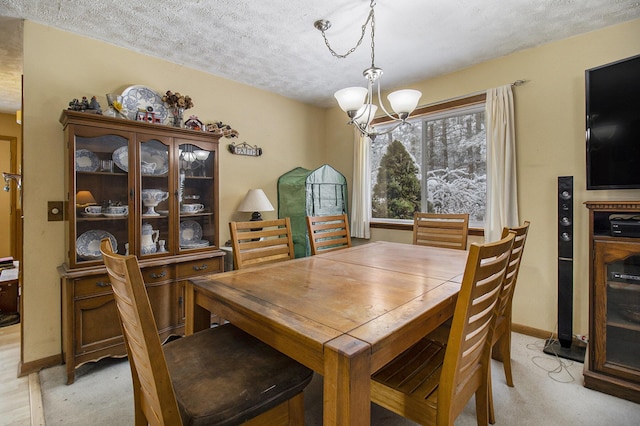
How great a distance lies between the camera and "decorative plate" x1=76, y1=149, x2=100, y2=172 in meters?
2.17

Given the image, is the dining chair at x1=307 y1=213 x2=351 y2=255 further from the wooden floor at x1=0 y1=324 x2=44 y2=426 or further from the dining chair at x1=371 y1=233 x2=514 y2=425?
the wooden floor at x1=0 y1=324 x2=44 y2=426

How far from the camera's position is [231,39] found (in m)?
2.49

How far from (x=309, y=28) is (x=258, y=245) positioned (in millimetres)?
1659

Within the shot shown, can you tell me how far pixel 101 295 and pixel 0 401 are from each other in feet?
2.47

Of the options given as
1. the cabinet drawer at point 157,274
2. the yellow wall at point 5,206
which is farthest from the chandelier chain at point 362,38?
the yellow wall at point 5,206

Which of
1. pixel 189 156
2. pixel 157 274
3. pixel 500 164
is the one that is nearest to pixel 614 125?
pixel 500 164

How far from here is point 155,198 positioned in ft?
8.30

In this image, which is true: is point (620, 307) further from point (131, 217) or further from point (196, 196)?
point (131, 217)

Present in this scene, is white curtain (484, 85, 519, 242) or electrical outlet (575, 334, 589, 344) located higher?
white curtain (484, 85, 519, 242)

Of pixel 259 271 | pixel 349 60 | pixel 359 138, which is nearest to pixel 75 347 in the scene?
pixel 259 271

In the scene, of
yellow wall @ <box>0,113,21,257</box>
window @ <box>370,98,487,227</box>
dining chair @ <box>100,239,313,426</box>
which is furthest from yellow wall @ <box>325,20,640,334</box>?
yellow wall @ <box>0,113,21,257</box>

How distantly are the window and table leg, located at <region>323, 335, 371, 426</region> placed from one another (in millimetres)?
2232

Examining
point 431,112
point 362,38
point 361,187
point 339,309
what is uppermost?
point 362,38

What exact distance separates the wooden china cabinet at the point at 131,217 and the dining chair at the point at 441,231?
183 centimetres
